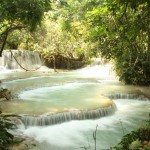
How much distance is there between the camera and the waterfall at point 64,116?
26.5ft

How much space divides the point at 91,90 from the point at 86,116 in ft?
12.0

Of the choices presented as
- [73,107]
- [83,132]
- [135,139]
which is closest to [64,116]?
[73,107]

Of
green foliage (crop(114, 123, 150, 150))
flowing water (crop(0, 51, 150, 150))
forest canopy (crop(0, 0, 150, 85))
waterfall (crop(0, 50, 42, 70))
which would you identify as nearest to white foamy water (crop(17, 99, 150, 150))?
flowing water (crop(0, 51, 150, 150))

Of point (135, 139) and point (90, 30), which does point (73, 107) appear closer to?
point (90, 30)

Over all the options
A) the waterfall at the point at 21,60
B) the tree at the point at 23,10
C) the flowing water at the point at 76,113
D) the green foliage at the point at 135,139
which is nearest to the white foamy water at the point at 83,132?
the flowing water at the point at 76,113

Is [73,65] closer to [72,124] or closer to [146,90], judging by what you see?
[146,90]

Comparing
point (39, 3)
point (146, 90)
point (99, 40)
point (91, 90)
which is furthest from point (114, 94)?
point (39, 3)

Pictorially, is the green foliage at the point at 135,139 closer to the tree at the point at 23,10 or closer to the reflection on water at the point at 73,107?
the reflection on water at the point at 73,107

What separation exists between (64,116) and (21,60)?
45.7 feet

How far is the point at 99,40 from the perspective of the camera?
49.2 feet

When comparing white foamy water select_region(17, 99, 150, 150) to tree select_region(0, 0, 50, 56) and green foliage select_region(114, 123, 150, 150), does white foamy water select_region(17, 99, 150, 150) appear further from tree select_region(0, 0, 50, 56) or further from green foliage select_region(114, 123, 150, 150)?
tree select_region(0, 0, 50, 56)

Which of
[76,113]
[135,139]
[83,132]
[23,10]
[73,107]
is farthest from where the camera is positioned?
[73,107]

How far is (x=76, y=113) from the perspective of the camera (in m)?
→ 8.73

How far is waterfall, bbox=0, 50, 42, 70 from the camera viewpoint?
21203 mm
